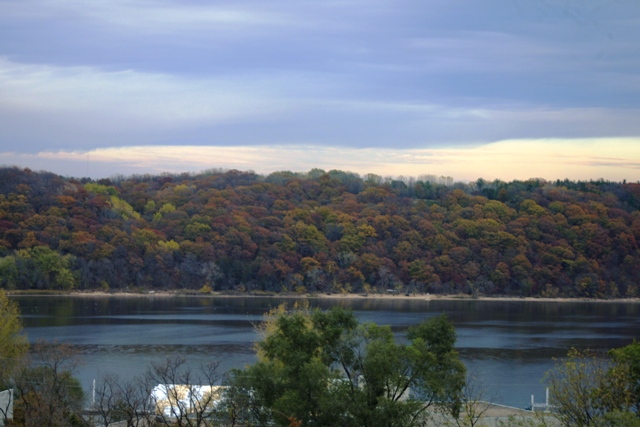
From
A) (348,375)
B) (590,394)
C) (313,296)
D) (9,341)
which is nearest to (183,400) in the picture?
(9,341)

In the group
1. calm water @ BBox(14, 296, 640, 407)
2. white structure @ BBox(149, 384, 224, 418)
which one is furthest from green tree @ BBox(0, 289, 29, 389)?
calm water @ BBox(14, 296, 640, 407)

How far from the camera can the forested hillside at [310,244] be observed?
102 m

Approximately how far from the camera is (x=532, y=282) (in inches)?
4099

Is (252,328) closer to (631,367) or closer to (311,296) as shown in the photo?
(311,296)

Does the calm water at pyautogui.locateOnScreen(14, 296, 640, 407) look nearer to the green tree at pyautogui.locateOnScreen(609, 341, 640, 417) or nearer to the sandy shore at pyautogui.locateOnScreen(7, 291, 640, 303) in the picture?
the sandy shore at pyautogui.locateOnScreen(7, 291, 640, 303)

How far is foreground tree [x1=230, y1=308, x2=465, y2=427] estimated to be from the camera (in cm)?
2138

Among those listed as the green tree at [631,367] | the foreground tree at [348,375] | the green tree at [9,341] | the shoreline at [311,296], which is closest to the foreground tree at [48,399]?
the green tree at [9,341]

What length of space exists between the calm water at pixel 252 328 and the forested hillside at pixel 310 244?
4.56m

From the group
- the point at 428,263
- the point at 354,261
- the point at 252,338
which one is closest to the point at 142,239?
the point at 354,261

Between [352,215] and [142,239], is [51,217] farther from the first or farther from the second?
[352,215]

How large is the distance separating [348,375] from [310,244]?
8519 centimetres

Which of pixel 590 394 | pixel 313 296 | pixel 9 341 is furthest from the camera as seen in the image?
pixel 313 296

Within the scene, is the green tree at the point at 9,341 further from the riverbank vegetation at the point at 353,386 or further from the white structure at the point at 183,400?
the riverbank vegetation at the point at 353,386

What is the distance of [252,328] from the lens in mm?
70062
